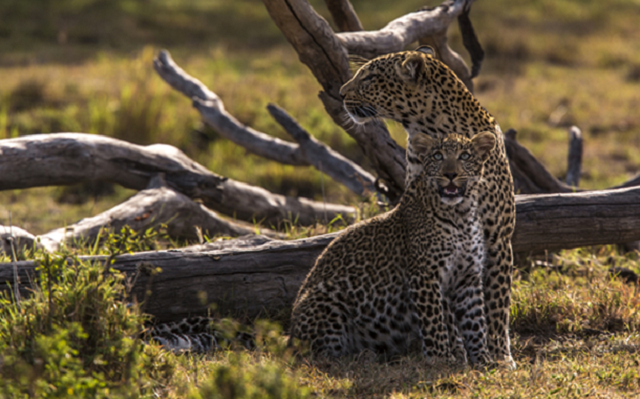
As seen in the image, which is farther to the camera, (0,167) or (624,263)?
(624,263)

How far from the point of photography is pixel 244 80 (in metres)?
15.0

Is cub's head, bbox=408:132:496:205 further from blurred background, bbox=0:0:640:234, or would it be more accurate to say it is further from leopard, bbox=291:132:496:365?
blurred background, bbox=0:0:640:234

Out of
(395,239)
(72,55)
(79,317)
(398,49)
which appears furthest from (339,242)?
(72,55)

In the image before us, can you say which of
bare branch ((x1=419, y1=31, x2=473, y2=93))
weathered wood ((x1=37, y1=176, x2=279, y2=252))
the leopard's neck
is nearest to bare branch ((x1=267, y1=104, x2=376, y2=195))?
weathered wood ((x1=37, y1=176, x2=279, y2=252))

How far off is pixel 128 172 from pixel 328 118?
6324 mm

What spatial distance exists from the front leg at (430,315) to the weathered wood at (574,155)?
4.81m

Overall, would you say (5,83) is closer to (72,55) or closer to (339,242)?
(72,55)

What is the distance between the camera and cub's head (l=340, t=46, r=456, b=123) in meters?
5.04

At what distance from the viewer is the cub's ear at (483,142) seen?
4.66m

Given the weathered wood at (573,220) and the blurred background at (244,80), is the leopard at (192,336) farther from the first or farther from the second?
the blurred background at (244,80)

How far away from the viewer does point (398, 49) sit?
720 centimetres

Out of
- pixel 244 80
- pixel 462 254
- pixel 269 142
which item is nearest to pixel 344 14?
pixel 269 142

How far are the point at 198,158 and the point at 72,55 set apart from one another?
24.4 ft

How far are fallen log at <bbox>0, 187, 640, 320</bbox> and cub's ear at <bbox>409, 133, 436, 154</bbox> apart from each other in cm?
146
